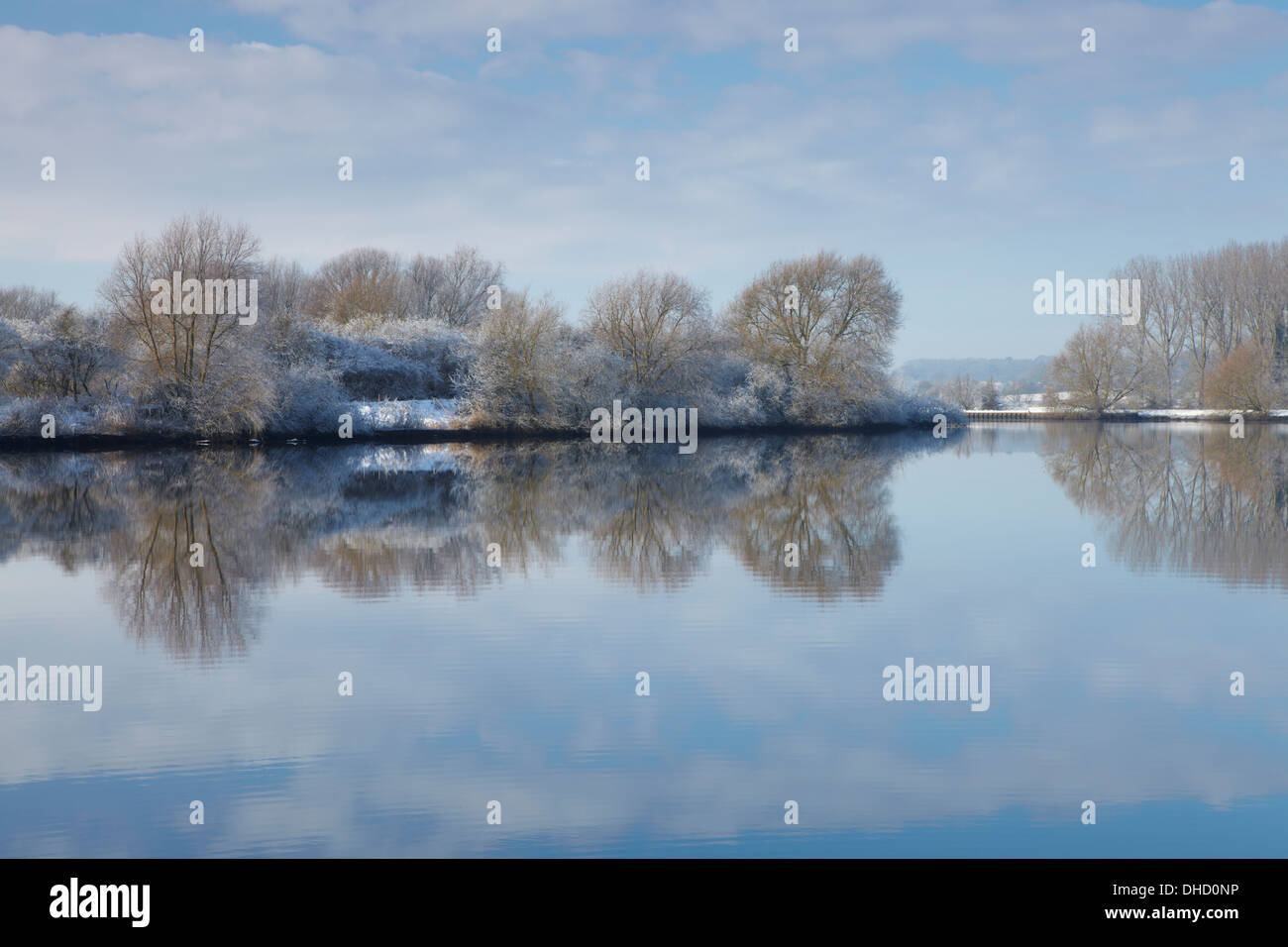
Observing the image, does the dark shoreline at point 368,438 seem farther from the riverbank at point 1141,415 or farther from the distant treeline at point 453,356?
the riverbank at point 1141,415

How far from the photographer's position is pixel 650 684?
229 inches

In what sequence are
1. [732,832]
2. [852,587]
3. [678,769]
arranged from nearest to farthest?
[732,832], [678,769], [852,587]

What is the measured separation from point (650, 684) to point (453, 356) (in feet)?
113

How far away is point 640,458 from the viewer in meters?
25.6

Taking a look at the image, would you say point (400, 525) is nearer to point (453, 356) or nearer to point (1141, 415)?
point (453, 356)

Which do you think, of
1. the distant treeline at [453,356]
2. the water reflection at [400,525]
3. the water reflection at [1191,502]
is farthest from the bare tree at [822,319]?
the water reflection at [400,525]

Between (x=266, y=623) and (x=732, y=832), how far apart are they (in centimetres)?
452

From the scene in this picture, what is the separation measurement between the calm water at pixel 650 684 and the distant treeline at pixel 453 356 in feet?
49.8

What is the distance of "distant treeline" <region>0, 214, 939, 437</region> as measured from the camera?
27.2 meters

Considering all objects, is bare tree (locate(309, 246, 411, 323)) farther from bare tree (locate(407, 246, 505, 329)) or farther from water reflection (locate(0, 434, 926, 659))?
water reflection (locate(0, 434, 926, 659))

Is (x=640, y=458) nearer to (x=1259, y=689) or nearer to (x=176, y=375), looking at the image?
(x=176, y=375)

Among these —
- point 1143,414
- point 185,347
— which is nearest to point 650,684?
point 185,347

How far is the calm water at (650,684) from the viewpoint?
13.4ft

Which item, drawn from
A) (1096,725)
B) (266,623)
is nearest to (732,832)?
(1096,725)
